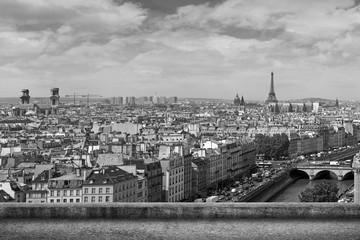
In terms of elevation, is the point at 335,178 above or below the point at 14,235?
below

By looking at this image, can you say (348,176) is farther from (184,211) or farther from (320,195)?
(184,211)

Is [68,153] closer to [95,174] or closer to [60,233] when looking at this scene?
[95,174]

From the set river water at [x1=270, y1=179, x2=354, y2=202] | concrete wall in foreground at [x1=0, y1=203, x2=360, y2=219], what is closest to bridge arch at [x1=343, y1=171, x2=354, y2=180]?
river water at [x1=270, y1=179, x2=354, y2=202]

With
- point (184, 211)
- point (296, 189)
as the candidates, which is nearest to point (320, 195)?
point (296, 189)

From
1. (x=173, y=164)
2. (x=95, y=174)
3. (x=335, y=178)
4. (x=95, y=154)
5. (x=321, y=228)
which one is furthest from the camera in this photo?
(x=335, y=178)

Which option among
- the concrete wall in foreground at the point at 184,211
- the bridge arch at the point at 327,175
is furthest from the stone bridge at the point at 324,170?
the concrete wall in foreground at the point at 184,211

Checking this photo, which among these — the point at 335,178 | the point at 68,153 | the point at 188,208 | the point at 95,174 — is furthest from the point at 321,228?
the point at 335,178
